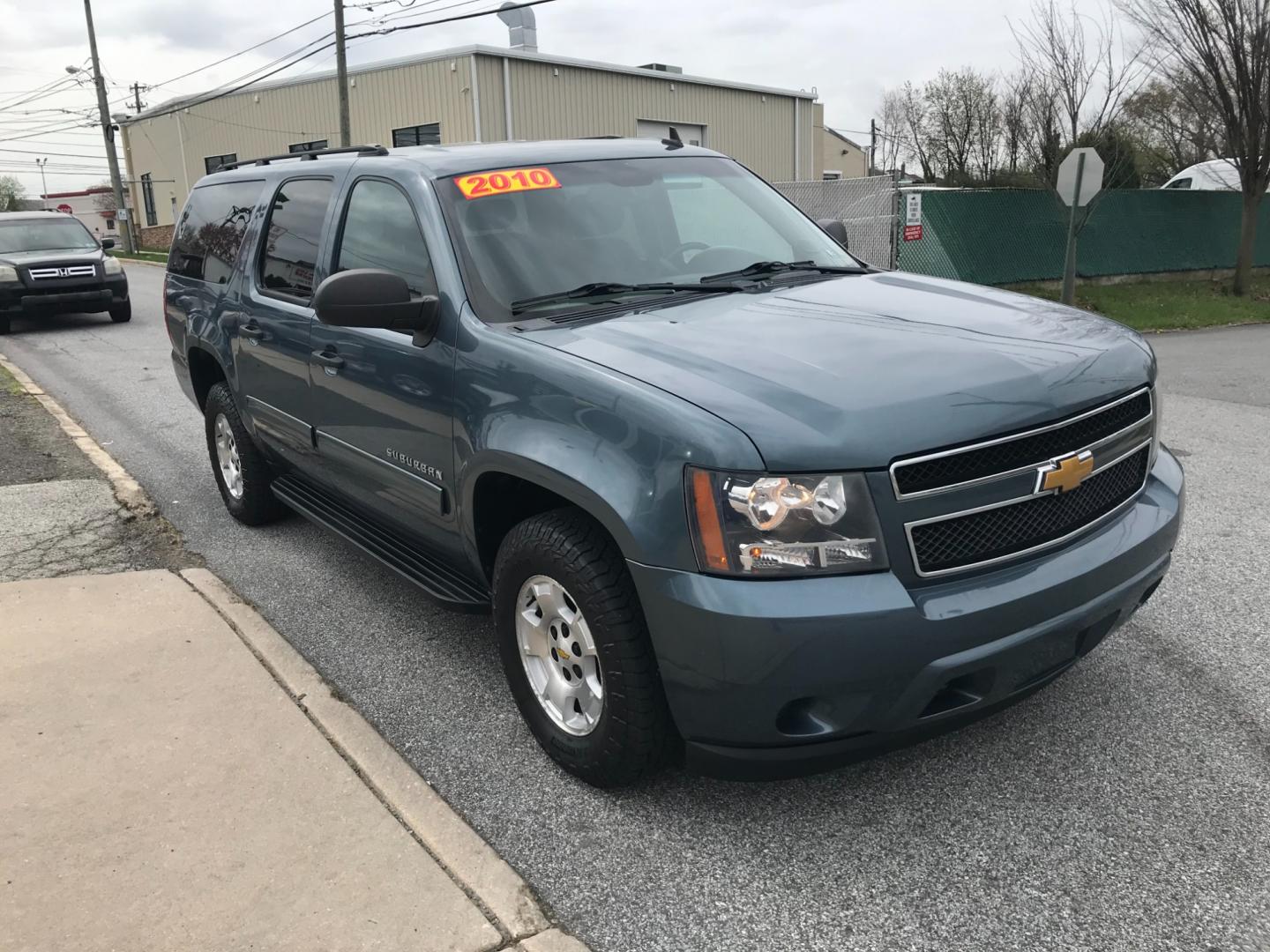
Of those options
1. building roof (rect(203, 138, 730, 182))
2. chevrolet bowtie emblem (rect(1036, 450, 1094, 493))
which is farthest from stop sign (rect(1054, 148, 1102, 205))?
chevrolet bowtie emblem (rect(1036, 450, 1094, 493))

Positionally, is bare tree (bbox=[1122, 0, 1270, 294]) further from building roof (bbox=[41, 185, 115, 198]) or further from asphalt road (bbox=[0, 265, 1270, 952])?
building roof (bbox=[41, 185, 115, 198])

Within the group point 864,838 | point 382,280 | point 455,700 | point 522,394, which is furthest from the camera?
point 455,700

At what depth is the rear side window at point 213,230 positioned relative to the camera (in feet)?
17.4

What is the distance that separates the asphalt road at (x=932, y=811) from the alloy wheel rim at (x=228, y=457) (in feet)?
4.18

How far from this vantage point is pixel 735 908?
2580 mm

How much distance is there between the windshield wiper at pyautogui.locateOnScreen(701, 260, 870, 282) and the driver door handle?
58.2 inches

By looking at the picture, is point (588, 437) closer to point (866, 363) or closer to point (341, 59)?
point (866, 363)

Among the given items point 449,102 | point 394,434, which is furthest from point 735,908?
point 449,102

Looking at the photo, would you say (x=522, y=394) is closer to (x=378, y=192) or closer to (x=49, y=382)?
(x=378, y=192)

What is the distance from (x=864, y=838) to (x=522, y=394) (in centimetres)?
158

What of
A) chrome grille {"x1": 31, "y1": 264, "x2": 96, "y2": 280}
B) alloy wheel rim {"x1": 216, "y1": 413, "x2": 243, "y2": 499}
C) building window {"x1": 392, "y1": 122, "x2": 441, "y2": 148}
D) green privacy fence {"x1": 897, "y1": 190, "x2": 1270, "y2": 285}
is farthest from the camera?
building window {"x1": 392, "y1": 122, "x2": 441, "y2": 148}

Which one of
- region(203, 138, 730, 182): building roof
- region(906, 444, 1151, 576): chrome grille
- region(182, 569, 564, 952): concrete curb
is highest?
region(203, 138, 730, 182): building roof

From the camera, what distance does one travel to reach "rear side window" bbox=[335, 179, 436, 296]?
146 inches

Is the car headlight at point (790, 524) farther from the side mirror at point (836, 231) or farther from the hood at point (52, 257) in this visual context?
the hood at point (52, 257)
